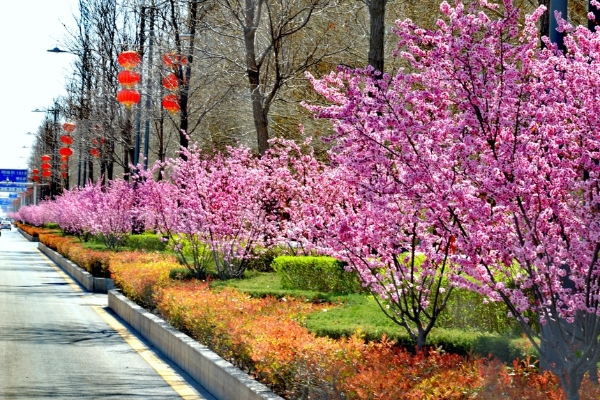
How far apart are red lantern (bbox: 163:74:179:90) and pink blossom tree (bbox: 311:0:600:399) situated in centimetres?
1843

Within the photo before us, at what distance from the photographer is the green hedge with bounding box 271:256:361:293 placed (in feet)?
57.6

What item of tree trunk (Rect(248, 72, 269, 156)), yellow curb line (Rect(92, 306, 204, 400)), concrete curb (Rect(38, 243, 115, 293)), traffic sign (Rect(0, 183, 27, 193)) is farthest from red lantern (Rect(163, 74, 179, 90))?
traffic sign (Rect(0, 183, 27, 193))

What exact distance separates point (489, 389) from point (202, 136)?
42.1 meters

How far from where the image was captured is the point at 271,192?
20.4 meters

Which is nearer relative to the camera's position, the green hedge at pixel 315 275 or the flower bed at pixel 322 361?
the flower bed at pixel 322 361

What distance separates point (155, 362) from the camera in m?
12.8

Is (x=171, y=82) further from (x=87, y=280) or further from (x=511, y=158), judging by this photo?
(x=511, y=158)

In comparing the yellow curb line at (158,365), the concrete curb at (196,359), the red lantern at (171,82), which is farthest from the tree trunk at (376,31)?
the red lantern at (171,82)

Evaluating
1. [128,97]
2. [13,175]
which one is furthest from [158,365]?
[13,175]

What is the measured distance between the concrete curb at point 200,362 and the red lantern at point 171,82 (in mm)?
9649

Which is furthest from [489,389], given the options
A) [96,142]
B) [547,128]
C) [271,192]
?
[96,142]

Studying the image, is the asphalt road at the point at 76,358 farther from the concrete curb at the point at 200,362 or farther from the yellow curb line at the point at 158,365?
the concrete curb at the point at 200,362

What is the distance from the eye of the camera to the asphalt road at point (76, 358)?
1067 centimetres

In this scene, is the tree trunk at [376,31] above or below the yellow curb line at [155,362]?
above
